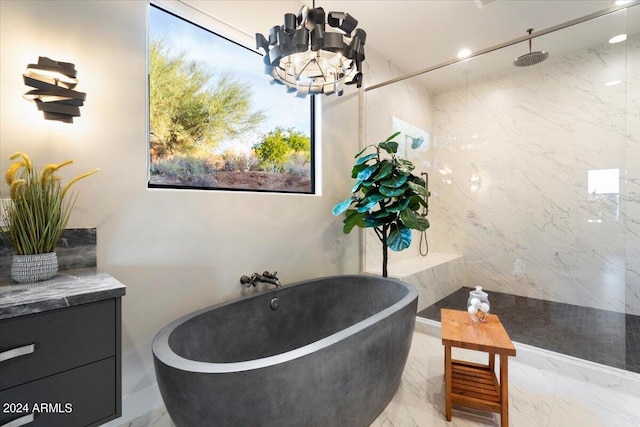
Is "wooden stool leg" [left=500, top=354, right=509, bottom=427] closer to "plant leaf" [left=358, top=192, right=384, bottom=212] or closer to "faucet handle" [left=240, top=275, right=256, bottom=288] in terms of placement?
"plant leaf" [left=358, top=192, right=384, bottom=212]

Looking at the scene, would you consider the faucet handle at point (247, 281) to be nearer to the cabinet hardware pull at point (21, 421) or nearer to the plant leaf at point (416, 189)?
the cabinet hardware pull at point (21, 421)

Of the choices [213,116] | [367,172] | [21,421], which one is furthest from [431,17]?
[21,421]

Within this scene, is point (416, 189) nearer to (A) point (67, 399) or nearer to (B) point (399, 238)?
(B) point (399, 238)

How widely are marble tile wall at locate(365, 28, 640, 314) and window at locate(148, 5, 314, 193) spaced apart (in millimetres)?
1290

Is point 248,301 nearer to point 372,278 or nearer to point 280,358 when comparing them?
point 280,358

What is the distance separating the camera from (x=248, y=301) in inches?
73.4

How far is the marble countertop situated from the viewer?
2.74 ft

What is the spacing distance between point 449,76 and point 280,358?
3511 mm

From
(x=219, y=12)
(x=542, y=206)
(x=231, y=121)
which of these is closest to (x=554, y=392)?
(x=542, y=206)

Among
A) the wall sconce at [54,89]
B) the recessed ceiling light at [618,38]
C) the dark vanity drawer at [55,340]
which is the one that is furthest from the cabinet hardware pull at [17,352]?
the recessed ceiling light at [618,38]

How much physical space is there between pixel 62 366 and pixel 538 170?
406cm

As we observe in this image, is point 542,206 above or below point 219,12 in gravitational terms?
below

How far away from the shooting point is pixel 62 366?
0.90 m

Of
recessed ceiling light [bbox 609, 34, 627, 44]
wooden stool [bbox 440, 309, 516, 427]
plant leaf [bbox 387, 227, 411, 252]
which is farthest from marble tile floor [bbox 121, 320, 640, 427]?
recessed ceiling light [bbox 609, 34, 627, 44]
